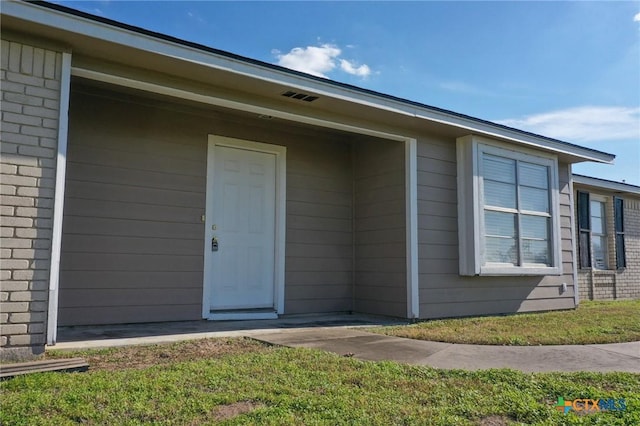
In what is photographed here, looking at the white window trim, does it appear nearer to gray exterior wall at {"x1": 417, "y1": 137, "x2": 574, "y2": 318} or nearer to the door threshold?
gray exterior wall at {"x1": 417, "y1": 137, "x2": 574, "y2": 318}

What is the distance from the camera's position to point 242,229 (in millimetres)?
6406

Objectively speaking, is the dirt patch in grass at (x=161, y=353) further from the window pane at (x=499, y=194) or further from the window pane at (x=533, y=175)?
the window pane at (x=533, y=175)

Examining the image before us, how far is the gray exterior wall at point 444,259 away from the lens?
6469 mm

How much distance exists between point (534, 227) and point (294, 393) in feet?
18.7


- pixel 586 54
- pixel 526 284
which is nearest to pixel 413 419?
pixel 526 284

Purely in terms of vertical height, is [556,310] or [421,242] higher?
[421,242]

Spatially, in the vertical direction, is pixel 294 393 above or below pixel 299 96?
below

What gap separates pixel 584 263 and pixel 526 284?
3.49m

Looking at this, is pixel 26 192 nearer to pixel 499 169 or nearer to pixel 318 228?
pixel 318 228

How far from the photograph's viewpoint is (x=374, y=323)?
6.05 metres

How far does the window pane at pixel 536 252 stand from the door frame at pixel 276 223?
3544 mm

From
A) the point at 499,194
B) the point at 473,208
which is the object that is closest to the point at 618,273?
the point at 499,194

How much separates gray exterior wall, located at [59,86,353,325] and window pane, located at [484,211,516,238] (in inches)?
103

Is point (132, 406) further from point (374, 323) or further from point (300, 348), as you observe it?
point (374, 323)
